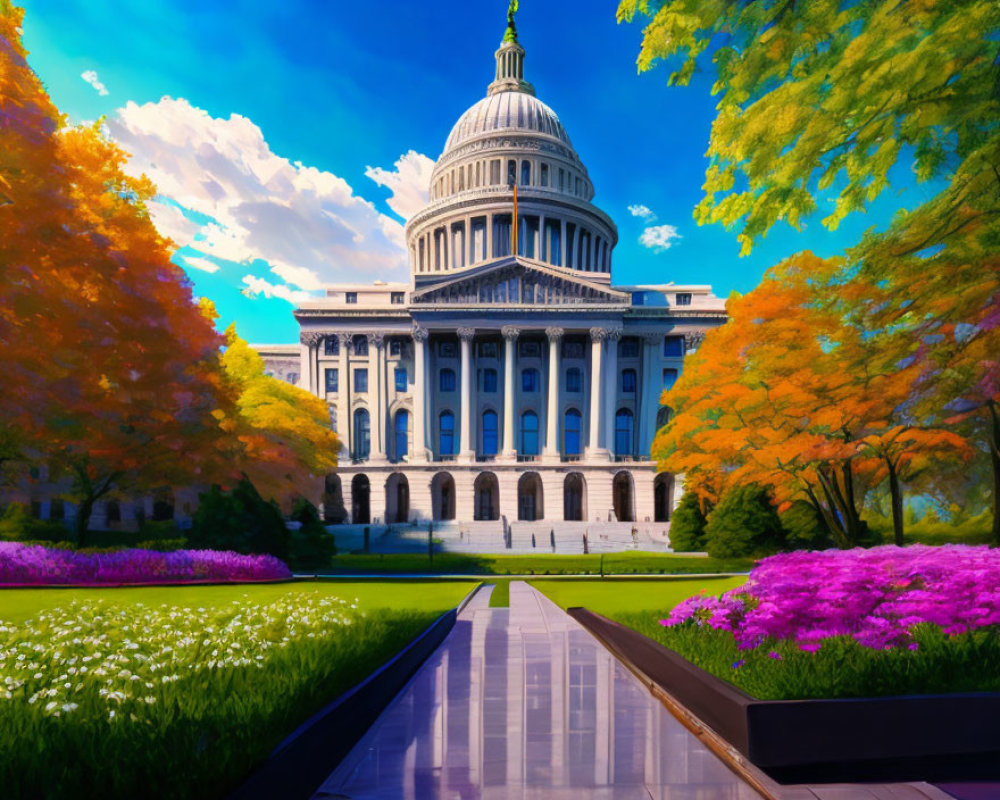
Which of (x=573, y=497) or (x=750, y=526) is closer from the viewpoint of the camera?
(x=750, y=526)

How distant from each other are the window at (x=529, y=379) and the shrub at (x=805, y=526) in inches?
1298

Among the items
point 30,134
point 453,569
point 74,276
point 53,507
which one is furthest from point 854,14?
point 53,507

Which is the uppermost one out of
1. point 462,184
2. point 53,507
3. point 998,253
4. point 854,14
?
point 462,184

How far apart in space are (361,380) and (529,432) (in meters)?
17.7

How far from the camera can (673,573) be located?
76.3 feet

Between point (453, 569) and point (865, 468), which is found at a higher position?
point (865, 468)

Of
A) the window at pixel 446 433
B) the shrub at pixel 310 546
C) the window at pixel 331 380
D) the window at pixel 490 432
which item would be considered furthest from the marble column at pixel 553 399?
the shrub at pixel 310 546

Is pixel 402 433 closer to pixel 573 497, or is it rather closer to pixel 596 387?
pixel 573 497

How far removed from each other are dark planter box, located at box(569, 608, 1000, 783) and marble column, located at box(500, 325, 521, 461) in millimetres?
46777

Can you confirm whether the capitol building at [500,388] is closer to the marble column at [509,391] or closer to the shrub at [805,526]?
the marble column at [509,391]

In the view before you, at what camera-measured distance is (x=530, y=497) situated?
183ft

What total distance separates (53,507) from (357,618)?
32.3 m

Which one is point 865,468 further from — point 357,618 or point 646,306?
point 646,306

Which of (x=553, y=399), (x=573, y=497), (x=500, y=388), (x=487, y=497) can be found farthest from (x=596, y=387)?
(x=487, y=497)
